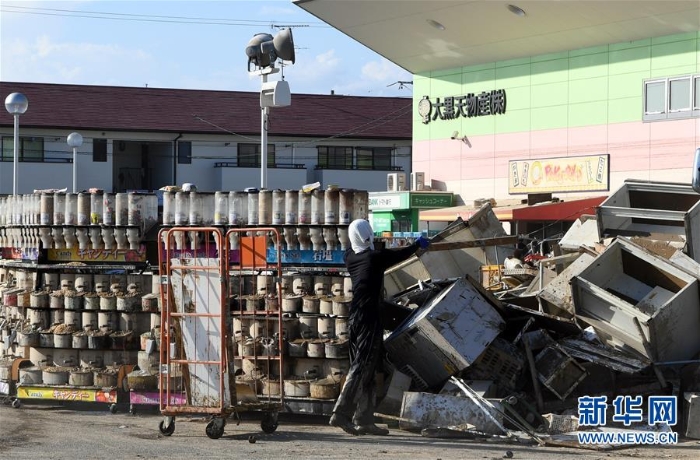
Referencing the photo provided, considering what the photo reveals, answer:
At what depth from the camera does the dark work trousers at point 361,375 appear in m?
10.6

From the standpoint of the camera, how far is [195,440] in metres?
10.1

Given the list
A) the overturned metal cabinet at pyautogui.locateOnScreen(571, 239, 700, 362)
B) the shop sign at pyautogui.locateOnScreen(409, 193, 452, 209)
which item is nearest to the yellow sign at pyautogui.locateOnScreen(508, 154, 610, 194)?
the shop sign at pyautogui.locateOnScreen(409, 193, 452, 209)

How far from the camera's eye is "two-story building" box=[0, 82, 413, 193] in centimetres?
4828

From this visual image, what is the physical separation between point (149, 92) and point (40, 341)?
40.4 m

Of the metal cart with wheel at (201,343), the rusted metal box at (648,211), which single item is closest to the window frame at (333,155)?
the rusted metal box at (648,211)

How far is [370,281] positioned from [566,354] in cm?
222

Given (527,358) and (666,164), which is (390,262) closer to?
(527,358)

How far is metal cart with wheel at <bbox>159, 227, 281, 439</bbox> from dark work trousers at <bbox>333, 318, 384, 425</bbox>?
707 mm

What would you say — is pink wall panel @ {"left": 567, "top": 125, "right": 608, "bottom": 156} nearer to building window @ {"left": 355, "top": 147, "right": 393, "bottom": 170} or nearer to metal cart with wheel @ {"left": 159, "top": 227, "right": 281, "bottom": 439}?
metal cart with wheel @ {"left": 159, "top": 227, "right": 281, "bottom": 439}

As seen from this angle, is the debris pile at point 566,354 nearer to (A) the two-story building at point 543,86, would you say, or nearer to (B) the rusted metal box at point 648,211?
(B) the rusted metal box at point 648,211

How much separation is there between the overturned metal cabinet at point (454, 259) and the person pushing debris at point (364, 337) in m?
2.82

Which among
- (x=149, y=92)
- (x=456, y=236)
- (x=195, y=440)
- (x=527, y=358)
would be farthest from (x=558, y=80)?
(x=149, y=92)

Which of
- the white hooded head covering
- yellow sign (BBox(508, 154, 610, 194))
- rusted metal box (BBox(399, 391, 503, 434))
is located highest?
A: yellow sign (BBox(508, 154, 610, 194))

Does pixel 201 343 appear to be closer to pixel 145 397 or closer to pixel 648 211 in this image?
pixel 145 397
